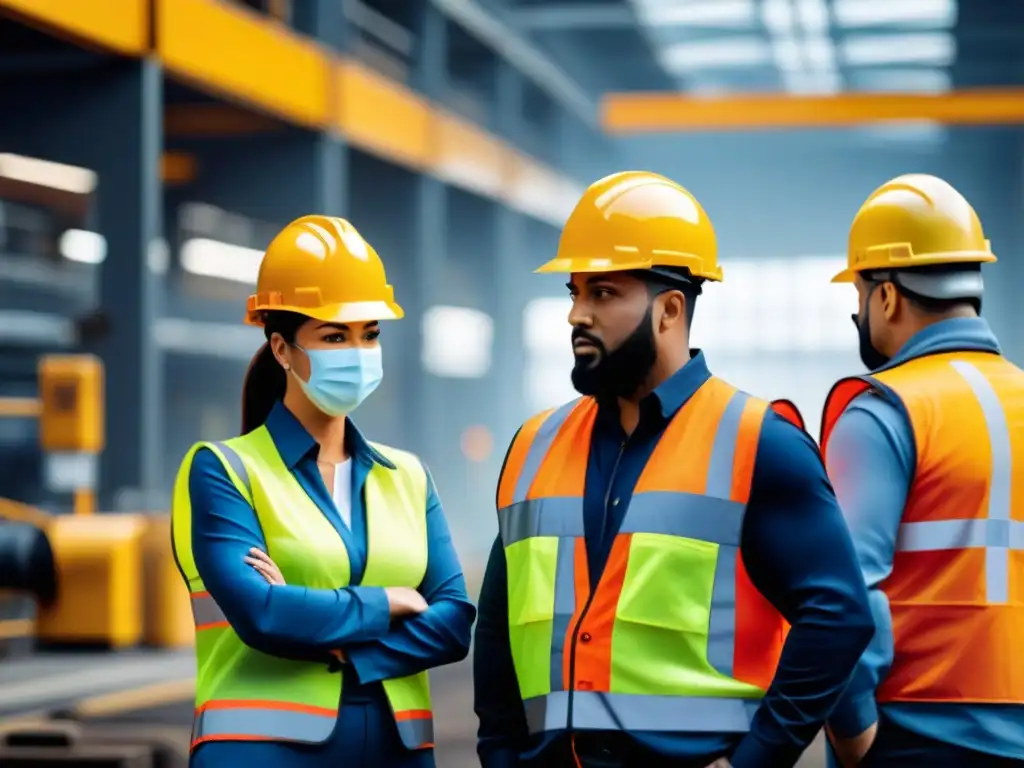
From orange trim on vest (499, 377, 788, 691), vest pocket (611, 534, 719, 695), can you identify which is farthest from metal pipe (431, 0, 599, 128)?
vest pocket (611, 534, 719, 695)

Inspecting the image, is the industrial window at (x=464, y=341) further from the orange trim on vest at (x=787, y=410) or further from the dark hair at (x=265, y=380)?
the orange trim on vest at (x=787, y=410)

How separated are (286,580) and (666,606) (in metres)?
0.97

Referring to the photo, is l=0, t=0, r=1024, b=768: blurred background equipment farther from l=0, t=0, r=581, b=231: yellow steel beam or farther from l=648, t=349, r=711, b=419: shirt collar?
l=648, t=349, r=711, b=419: shirt collar

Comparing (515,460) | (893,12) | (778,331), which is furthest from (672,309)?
(778,331)

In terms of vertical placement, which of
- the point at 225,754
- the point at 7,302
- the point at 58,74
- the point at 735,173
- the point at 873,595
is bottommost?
the point at 225,754

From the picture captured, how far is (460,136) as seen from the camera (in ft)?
84.3

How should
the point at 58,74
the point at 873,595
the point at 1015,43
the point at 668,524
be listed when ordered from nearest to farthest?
the point at 668,524 → the point at 873,595 → the point at 58,74 → the point at 1015,43

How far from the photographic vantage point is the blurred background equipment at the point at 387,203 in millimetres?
13070

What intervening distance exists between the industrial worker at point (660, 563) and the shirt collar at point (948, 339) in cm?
68

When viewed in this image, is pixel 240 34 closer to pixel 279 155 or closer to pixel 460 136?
pixel 279 155

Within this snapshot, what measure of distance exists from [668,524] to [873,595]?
562 mm

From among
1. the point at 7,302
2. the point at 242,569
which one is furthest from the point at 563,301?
the point at 242,569

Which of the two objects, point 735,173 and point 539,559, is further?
point 735,173

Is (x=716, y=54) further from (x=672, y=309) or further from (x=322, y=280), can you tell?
(x=672, y=309)
